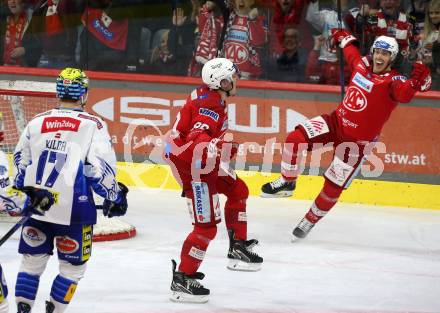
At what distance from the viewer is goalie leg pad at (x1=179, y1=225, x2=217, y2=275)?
21.8 ft

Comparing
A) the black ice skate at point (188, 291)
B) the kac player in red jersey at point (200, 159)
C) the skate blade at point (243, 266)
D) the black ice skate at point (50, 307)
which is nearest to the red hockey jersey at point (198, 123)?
the kac player in red jersey at point (200, 159)

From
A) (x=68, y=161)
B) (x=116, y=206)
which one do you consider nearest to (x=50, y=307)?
(x=116, y=206)

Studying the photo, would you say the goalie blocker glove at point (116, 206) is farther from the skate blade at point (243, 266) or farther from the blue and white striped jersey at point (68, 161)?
the skate blade at point (243, 266)

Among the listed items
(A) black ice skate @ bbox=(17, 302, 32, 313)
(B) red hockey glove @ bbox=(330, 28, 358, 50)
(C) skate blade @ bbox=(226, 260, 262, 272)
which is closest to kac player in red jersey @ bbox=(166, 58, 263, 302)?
(C) skate blade @ bbox=(226, 260, 262, 272)

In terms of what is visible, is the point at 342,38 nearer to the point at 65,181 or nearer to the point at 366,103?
the point at 366,103

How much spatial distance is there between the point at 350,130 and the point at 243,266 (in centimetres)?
153

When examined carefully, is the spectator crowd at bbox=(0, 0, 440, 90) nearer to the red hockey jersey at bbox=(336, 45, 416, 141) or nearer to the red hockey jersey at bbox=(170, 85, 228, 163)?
the red hockey jersey at bbox=(336, 45, 416, 141)

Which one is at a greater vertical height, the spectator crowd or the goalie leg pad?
the spectator crowd

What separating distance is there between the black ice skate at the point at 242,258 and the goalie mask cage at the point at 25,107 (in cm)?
103

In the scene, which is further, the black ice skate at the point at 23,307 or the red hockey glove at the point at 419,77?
the red hockey glove at the point at 419,77

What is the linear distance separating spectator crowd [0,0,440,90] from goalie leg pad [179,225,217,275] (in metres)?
3.31

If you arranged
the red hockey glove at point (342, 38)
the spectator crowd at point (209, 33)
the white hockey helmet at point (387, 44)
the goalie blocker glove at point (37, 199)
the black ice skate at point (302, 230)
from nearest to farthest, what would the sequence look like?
1. the goalie blocker glove at point (37, 199)
2. the white hockey helmet at point (387, 44)
3. the black ice skate at point (302, 230)
4. the red hockey glove at point (342, 38)
5. the spectator crowd at point (209, 33)

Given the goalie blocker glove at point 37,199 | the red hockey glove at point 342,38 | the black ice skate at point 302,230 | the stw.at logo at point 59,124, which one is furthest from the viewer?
the red hockey glove at point 342,38

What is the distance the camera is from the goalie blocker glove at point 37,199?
5.29 m
